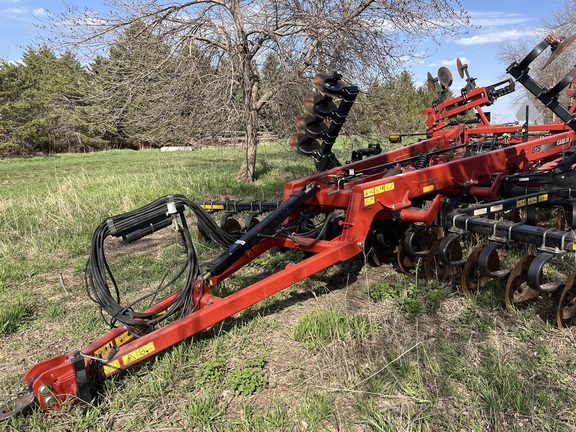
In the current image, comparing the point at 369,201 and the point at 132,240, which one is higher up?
the point at 132,240

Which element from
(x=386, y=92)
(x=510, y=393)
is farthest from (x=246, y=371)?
(x=386, y=92)

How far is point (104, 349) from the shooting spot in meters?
2.78

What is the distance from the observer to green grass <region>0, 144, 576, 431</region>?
2352mm

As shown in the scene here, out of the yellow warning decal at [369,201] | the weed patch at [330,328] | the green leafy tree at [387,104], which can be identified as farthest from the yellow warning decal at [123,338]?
the green leafy tree at [387,104]

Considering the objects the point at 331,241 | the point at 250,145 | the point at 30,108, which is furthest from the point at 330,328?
the point at 30,108

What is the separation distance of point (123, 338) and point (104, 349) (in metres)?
0.15

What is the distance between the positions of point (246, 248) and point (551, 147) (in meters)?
4.72

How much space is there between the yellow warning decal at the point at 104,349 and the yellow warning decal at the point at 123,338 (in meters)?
0.05

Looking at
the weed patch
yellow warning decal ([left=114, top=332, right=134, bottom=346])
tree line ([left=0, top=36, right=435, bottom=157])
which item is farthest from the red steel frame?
tree line ([left=0, top=36, right=435, bottom=157])

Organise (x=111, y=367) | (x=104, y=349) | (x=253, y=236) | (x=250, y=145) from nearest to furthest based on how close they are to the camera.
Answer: (x=111, y=367)
(x=104, y=349)
(x=253, y=236)
(x=250, y=145)

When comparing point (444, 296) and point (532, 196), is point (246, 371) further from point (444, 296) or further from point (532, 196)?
point (532, 196)

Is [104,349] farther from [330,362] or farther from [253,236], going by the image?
[330,362]

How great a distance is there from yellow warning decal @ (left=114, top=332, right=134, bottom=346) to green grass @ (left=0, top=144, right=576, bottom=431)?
21 cm

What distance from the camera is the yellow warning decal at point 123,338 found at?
9.45 feet
